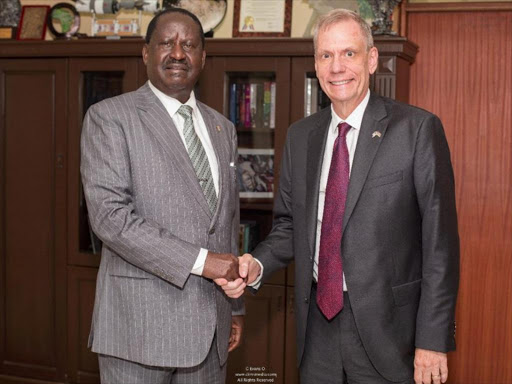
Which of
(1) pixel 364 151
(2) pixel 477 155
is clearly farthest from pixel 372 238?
(2) pixel 477 155

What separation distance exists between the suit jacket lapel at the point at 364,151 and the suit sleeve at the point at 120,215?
0.48m

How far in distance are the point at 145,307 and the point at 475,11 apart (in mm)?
2253

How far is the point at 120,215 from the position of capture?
2061 millimetres

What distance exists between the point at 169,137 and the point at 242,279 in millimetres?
502

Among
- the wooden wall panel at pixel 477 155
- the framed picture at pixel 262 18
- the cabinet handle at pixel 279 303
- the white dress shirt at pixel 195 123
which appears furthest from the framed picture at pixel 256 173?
the white dress shirt at pixel 195 123

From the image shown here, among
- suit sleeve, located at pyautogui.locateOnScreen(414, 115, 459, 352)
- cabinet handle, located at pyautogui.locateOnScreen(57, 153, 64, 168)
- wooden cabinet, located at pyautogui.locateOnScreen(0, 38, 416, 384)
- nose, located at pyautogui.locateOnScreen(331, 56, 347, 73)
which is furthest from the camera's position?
cabinet handle, located at pyautogui.locateOnScreen(57, 153, 64, 168)

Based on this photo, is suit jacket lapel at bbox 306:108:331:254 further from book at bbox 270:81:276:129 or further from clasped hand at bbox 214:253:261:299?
book at bbox 270:81:276:129

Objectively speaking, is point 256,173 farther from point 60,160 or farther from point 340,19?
point 340,19

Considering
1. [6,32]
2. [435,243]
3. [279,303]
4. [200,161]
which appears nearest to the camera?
[435,243]

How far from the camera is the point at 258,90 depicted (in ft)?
10.7

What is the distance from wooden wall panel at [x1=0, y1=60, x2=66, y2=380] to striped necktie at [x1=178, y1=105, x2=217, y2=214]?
145 centimetres

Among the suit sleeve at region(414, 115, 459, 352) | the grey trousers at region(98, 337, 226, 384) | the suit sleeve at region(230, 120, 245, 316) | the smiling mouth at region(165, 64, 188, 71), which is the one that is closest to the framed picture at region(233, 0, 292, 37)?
the suit sleeve at region(230, 120, 245, 316)

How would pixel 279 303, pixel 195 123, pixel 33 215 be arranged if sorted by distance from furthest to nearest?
pixel 33 215 → pixel 279 303 → pixel 195 123

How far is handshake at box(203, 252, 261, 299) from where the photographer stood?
2.10m
